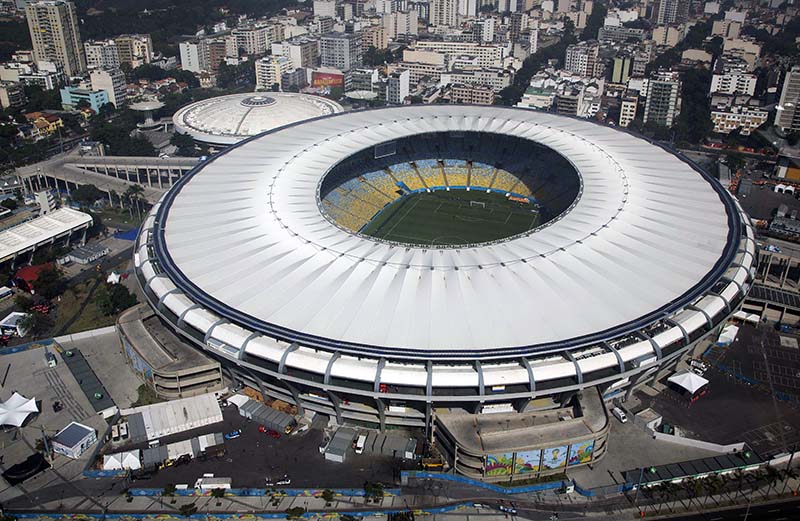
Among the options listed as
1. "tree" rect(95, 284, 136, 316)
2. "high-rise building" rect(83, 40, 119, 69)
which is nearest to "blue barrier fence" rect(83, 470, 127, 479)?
"tree" rect(95, 284, 136, 316)

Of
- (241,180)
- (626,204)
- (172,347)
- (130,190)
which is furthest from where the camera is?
(130,190)

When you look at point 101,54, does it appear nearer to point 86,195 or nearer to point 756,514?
point 86,195

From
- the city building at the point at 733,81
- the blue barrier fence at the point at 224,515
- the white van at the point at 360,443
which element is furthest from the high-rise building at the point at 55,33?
the city building at the point at 733,81

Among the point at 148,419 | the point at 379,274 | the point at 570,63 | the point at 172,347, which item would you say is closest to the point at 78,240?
the point at 172,347

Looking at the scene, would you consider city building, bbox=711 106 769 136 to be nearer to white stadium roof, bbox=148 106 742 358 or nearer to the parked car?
white stadium roof, bbox=148 106 742 358

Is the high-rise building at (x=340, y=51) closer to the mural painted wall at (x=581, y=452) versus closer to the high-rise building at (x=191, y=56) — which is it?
the high-rise building at (x=191, y=56)

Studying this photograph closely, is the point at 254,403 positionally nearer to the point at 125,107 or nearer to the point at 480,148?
the point at 480,148
